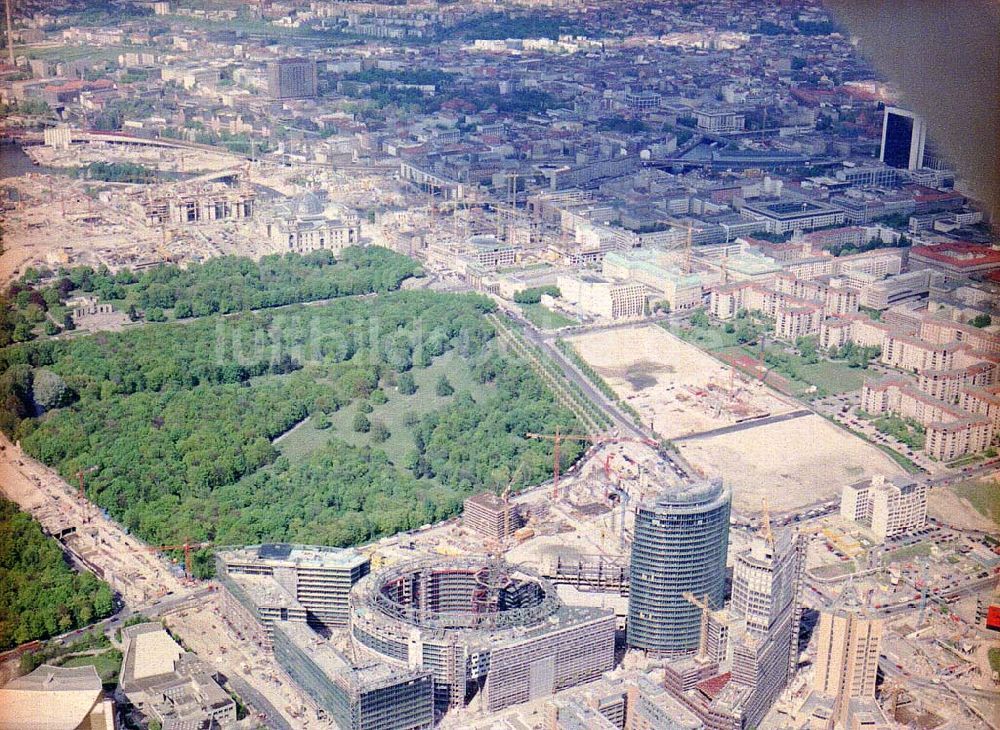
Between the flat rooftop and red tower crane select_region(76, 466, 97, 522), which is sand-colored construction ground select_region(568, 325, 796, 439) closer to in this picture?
the flat rooftop

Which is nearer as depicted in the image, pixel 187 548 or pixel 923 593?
pixel 923 593

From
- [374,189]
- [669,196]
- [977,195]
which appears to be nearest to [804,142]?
[669,196]

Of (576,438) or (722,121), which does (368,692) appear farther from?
(722,121)

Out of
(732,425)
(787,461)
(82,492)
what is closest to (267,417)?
(82,492)

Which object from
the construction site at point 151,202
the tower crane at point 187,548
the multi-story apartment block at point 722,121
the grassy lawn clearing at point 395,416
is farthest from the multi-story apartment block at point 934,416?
the multi-story apartment block at point 722,121

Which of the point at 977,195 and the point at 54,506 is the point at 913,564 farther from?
the point at 977,195

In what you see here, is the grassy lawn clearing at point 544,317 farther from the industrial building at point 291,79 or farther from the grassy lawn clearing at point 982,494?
the industrial building at point 291,79
